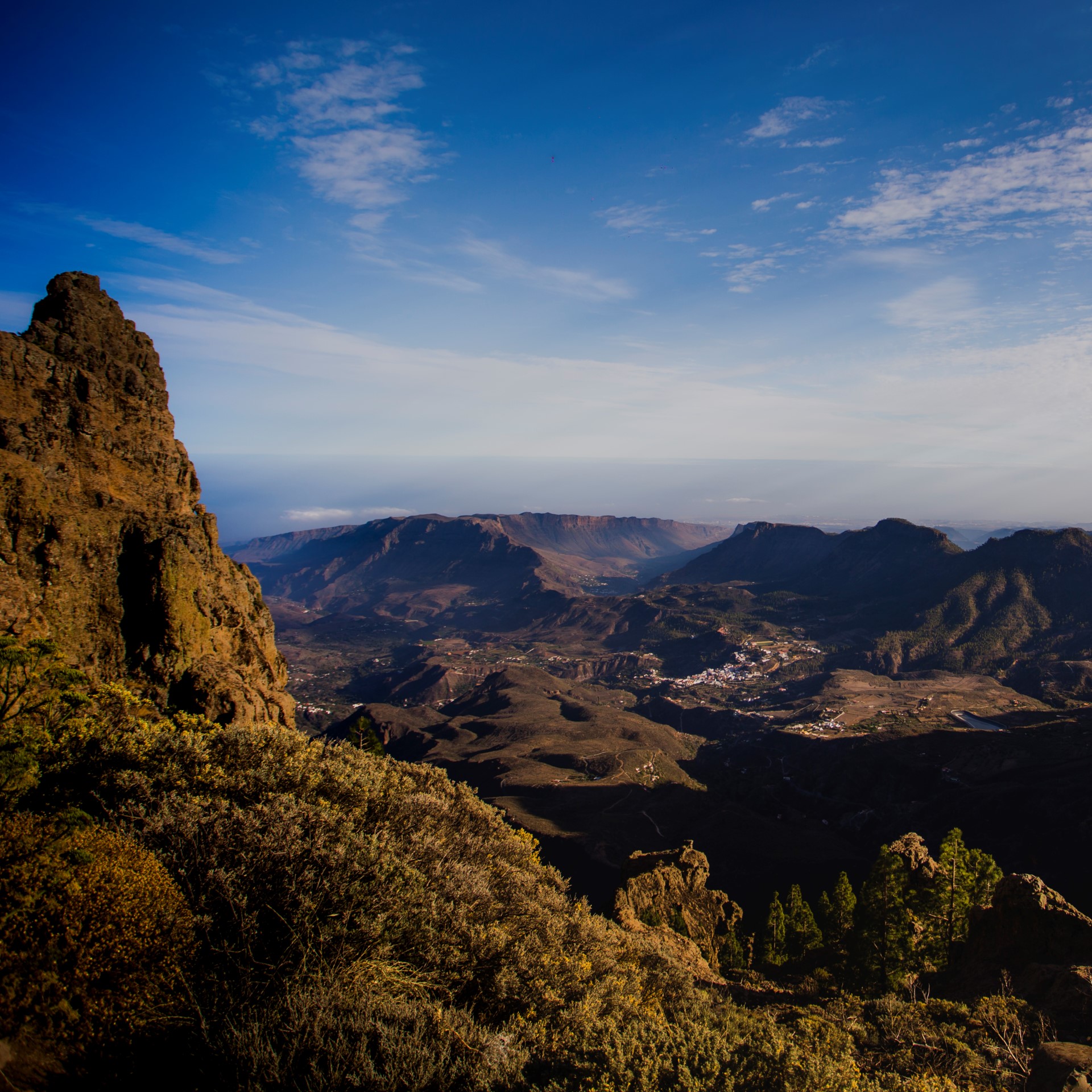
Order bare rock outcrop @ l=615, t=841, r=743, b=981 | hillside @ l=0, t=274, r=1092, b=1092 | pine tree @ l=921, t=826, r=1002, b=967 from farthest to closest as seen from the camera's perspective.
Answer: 1. bare rock outcrop @ l=615, t=841, r=743, b=981
2. pine tree @ l=921, t=826, r=1002, b=967
3. hillside @ l=0, t=274, r=1092, b=1092

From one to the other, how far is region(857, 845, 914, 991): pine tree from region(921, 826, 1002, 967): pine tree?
1.34 metres

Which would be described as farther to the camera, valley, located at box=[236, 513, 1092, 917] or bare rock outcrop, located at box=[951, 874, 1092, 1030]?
valley, located at box=[236, 513, 1092, 917]

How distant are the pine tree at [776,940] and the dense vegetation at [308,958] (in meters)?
21.2

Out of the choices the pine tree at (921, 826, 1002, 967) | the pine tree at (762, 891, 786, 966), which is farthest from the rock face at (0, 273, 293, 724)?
the pine tree at (921, 826, 1002, 967)

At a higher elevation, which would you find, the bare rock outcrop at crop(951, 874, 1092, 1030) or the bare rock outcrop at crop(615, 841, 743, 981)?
the bare rock outcrop at crop(951, 874, 1092, 1030)

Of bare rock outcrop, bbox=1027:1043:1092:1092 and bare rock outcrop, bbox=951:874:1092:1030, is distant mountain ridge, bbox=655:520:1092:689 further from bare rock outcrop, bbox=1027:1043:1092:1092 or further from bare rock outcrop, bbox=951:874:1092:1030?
bare rock outcrop, bbox=1027:1043:1092:1092

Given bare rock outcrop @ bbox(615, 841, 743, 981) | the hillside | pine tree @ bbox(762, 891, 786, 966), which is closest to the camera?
the hillside

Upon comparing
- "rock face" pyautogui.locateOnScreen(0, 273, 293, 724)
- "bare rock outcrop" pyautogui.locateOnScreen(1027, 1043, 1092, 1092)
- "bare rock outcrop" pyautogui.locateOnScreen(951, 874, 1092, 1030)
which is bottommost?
"bare rock outcrop" pyautogui.locateOnScreen(951, 874, 1092, 1030)

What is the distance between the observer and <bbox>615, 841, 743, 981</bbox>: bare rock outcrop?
37.9 metres

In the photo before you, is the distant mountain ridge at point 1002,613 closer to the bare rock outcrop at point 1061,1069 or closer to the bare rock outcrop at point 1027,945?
the bare rock outcrop at point 1027,945

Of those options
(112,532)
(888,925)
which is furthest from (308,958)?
(888,925)

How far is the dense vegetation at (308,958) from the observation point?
1120cm

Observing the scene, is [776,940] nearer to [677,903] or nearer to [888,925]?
[677,903]

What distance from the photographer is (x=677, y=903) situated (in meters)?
43.3
